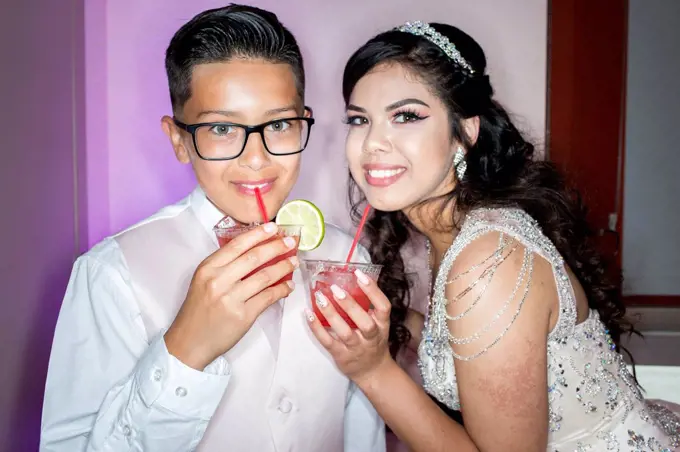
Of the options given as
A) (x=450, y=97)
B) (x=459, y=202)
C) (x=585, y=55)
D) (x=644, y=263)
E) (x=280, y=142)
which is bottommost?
(x=644, y=263)

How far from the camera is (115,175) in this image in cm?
301

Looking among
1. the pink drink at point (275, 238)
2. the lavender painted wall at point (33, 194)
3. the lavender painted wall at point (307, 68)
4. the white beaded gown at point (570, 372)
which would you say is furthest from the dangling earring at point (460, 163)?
the lavender painted wall at point (33, 194)

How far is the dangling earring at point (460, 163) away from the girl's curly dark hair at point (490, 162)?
2cm

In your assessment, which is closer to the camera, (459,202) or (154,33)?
(459,202)

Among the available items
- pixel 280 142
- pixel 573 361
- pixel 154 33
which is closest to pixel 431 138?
pixel 280 142

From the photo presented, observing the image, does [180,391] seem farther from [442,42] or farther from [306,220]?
[442,42]

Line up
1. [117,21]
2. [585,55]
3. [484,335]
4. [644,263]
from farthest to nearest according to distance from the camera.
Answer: [644,263] < [585,55] < [117,21] < [484,335]

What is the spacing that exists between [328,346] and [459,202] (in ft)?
2.35

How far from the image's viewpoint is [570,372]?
6.16 feet

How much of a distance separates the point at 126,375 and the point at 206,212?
0.54m

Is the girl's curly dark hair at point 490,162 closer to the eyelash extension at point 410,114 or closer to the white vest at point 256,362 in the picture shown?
the eyelash extension at point 410,114

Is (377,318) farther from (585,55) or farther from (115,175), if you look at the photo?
(585,55)

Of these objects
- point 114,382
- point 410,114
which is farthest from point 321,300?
point 410,114

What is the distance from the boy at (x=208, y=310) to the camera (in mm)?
1422
